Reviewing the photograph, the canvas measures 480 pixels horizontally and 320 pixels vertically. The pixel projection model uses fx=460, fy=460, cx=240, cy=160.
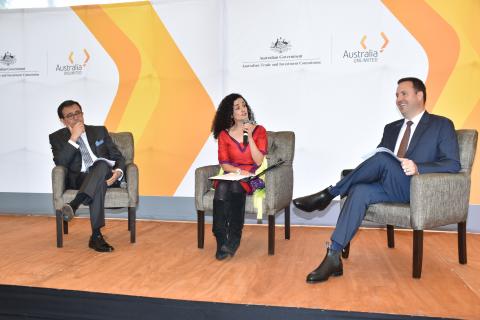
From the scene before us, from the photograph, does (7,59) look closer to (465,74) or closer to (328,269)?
(328,269)

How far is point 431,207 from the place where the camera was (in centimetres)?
279

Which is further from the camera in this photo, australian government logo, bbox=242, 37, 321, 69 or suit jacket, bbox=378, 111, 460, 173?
australian government logo, bbox=242, 37, 321, 69

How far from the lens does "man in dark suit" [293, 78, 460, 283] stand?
2.80 m

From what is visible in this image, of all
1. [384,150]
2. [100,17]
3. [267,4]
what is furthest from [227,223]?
[100,17]

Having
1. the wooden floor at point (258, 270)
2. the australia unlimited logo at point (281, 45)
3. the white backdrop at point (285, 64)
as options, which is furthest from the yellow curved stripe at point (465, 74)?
the australia unlimited logo at point (281, 45)

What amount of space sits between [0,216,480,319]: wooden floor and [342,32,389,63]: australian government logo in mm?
1596

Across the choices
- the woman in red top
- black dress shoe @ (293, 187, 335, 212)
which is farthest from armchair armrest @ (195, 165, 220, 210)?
black dress shoe @ (293, 187, 335, 212)

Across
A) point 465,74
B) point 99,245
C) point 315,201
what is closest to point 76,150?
point 99,245

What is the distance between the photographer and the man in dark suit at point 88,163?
138 inches

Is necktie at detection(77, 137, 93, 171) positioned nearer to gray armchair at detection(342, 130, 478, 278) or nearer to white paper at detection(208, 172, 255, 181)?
white paper at detection(208, 172, 255, 181)

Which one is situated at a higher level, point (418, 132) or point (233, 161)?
point (418, 132)

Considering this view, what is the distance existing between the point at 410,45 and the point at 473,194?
1.47 m

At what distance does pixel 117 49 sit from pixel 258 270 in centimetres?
296

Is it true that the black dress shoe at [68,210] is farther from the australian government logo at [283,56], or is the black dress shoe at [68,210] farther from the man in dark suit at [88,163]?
the australian government logo at [283,56]
